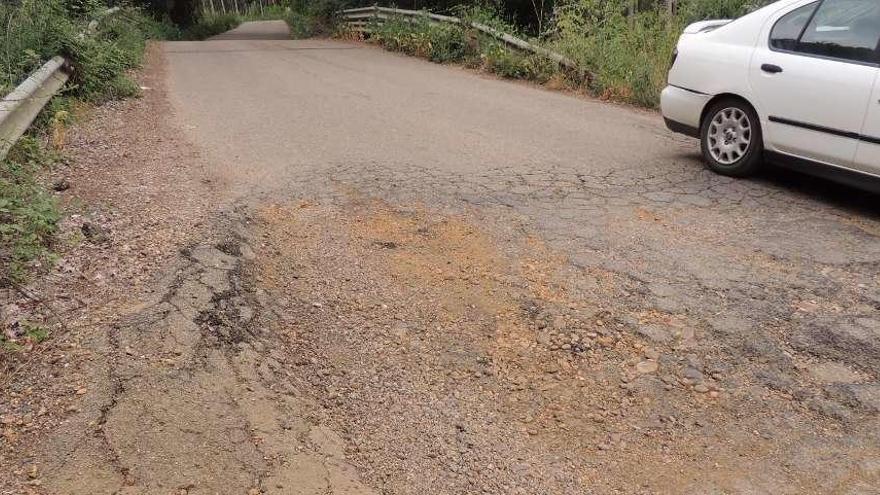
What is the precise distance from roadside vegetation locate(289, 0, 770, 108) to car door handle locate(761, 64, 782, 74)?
3962 millimetres

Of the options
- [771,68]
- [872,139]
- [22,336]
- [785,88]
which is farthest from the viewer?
[771,68]

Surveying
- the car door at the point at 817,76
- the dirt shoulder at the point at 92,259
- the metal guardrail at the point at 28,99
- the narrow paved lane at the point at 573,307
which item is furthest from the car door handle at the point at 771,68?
the metal guardrail at the point at 28,99

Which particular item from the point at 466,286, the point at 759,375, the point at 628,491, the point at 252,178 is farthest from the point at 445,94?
the point at 628,491

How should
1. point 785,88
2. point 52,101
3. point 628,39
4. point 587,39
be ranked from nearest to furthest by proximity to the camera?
point 785,88, point 52,101, point 628,39, point 587,39

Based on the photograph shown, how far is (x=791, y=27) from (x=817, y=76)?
2.02 ft

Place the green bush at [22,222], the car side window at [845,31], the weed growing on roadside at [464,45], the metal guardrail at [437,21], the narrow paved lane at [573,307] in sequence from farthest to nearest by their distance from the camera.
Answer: the weed growing on roadside at [464,45], the metal guardrail at [437,21], the car side window at [845,31], the green bush at [22,222], the narrow paved lane at [573,307]

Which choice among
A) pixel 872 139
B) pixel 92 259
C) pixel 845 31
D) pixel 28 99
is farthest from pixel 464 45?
pixel 92 259

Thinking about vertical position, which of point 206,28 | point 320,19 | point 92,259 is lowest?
point 206,28

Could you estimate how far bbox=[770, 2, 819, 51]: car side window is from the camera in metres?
5.96

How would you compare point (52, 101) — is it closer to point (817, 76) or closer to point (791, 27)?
point (791, 27)

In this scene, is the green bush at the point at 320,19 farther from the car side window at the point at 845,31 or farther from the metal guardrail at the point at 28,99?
the car side window at the point at 845,31

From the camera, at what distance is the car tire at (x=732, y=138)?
6.26 meters

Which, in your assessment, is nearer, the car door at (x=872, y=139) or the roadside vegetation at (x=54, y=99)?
the roadside vegetation at (x=54, y=99)

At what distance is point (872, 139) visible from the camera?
5.34m
